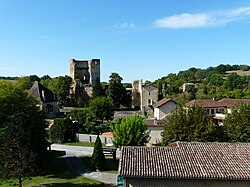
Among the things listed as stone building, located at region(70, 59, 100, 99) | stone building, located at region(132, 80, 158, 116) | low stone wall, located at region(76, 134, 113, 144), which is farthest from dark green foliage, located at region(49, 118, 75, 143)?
stone building, located at region(70, 59, 100, 99)

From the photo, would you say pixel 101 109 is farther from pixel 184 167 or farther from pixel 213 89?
pixel 213 89

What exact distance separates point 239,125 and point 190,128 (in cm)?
577

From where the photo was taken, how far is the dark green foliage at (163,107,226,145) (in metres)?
28.2

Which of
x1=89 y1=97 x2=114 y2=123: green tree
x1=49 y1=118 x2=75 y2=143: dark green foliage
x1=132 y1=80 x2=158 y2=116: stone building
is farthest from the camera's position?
x1=132 y1=80 x2=158 y2=116: stone building

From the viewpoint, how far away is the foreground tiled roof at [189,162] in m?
16.5

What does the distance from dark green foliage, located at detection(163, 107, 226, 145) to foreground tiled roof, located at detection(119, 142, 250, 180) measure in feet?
27.2

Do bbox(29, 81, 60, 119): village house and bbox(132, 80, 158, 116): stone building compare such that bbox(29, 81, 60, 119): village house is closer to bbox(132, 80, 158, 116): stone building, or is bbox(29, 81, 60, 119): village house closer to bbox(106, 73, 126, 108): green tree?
bbox(106, 73, 126, 108): green tree

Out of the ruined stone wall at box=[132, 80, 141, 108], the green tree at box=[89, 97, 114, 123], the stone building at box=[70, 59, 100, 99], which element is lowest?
the green tree at box=[89, 97, 114, 123]

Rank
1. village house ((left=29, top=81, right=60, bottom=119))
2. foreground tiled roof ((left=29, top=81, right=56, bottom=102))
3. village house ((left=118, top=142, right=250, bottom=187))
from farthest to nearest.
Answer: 1. foreground tiled roof ((left=29, top=81, right=56, bottom=102))
2. village house ((left=29, top=81, right=60, bottom=119))
3. village house ((left=118, top=142, right=250, bottom=187))

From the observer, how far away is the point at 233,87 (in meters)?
96.6

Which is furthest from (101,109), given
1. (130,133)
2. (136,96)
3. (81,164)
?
(136,96)

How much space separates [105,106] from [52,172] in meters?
26.8

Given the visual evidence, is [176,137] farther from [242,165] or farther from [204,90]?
[204,90]

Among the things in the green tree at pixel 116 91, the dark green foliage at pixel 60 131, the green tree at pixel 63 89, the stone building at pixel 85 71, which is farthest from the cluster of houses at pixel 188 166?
the stone building at pixel 85 71
